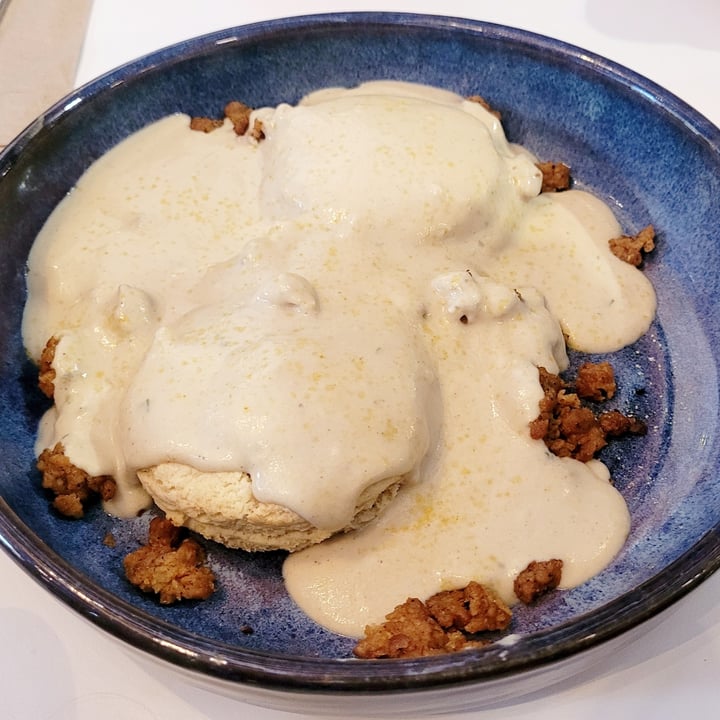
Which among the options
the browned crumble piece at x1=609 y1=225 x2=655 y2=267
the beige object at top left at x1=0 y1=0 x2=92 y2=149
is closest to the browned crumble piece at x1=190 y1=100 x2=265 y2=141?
the beige object at top left at x1=0 y1=0 x2=92 y2=149

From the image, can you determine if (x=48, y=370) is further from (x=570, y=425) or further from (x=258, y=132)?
(x=570, y=425)

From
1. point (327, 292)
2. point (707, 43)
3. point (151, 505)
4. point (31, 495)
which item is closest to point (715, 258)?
point (327, 292)

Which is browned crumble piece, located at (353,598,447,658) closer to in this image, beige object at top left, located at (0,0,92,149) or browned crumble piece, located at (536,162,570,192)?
browned crumble piece, located at (536,162,570,192)

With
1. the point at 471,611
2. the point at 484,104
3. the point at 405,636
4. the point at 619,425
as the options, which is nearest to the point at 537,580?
the point at 471,611

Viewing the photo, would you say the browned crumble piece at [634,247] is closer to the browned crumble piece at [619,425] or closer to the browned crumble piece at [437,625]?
the browned crumble piece at [619,425]

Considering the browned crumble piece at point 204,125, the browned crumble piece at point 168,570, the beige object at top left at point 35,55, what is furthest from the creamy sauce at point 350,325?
the beige object at top left at point 35,55

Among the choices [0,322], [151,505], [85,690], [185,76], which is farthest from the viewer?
[185,76]

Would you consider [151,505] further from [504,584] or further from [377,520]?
[504,584]
